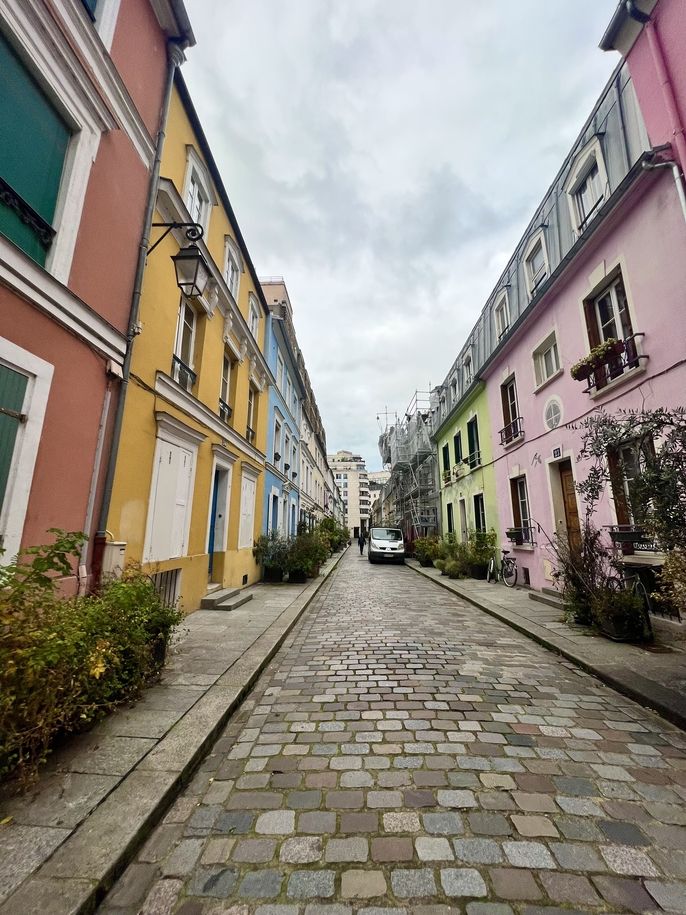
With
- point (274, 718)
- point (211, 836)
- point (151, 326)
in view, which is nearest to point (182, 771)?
point (211, 836)

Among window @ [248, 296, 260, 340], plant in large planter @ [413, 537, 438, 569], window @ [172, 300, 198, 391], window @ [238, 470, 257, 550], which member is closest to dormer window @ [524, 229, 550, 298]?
window @ [248, 296, 260, 340]

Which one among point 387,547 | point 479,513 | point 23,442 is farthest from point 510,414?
point 23,442

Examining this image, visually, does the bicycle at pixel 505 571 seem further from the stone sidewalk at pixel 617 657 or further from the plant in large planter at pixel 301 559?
the plant in large planter at pixel 301 559

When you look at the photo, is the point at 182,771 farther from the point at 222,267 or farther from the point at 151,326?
the point at 222,267

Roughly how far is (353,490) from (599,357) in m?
86.4

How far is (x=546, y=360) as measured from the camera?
9.88 meters

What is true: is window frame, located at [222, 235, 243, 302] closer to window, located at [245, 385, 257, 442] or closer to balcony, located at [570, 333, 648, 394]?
window, located at [245, 385, 257, 442]

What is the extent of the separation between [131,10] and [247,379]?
6950 millimetres

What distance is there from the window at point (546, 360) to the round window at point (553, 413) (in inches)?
22.3

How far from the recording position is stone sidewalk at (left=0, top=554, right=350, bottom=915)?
1.76 m

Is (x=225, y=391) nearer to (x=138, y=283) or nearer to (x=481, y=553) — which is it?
(x=138, y=283)

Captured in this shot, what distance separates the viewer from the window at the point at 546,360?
368 inches

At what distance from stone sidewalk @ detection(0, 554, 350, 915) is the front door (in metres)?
7.16

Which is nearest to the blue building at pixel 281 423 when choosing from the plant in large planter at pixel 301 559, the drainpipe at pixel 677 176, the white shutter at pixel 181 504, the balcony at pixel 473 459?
the plant in large planter at pixel 301 559
